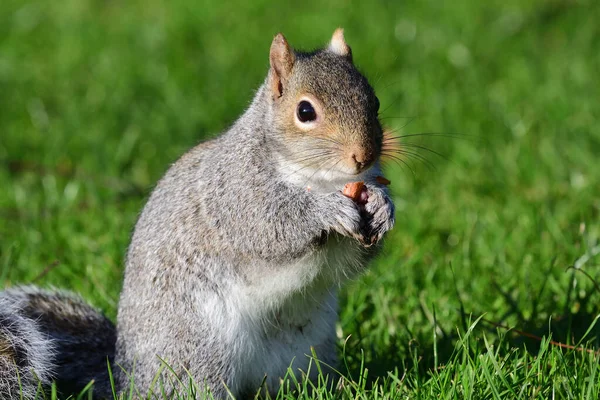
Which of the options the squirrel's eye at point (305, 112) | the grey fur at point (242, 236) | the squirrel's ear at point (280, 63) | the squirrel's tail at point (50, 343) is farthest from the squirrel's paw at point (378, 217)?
the squirrel's tail at point (50, 343)

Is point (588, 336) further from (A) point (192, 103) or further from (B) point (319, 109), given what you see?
(A) point (192, 103)

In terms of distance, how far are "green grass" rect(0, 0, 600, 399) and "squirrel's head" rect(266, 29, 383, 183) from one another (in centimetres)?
51

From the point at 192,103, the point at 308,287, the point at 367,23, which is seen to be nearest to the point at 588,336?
the point at 308,287

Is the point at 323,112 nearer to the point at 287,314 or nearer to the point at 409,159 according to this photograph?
the point at 287,314

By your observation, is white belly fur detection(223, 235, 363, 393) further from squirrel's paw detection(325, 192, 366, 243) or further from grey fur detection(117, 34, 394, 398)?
squirrel's paw detection(325, 192, 366, 243)

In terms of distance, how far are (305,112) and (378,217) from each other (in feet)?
1.15

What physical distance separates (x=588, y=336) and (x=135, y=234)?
143 cm

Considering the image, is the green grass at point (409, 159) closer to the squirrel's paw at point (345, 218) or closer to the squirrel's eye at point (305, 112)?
the squirrel's paw at point (345, 218)

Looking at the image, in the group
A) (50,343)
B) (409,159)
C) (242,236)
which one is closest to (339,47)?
(242,236)

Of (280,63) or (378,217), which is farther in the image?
(280,63)

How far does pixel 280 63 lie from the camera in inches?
104

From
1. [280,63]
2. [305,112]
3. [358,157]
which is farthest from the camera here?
[280,63]

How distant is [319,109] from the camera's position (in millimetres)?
2482

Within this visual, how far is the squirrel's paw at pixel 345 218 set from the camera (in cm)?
246
